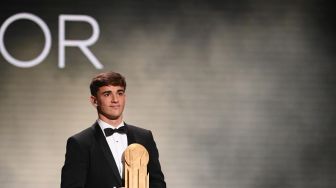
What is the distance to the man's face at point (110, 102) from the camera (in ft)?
8.45

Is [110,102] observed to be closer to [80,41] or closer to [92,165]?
[92,165]

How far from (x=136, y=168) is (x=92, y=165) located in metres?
0.40

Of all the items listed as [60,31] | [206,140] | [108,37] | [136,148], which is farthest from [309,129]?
[136,148]

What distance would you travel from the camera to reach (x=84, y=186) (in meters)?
2.60

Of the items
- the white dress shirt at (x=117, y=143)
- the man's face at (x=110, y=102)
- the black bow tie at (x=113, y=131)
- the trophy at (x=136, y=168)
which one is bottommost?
the trophy at (x=136, y=168)

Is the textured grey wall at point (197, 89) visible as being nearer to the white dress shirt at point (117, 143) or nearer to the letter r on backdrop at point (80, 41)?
the letter r on backdrop at point (80, 41)

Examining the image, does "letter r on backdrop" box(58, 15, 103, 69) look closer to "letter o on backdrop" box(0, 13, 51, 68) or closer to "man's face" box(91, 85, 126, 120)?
"letter o on backdrop" box(0, 13, 51, 68)

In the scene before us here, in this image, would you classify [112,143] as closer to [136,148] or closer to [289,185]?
[136,148]

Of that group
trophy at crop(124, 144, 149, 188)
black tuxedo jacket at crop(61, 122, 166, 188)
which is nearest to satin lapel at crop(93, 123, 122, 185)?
black tuxedo jacket at crop(61, 122, 166, 188)

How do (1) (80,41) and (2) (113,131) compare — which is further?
(1) (80,41)

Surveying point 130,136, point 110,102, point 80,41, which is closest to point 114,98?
point 110,102

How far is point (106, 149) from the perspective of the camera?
104 inches

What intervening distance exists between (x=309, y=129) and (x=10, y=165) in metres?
Result: 1.92

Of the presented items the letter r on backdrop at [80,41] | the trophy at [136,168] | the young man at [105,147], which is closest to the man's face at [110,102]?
the young man at [105,147]
